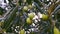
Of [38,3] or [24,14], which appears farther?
[24,14]

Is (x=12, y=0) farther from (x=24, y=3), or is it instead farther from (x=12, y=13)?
(x=12, y=13)

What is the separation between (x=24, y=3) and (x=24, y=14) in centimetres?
9

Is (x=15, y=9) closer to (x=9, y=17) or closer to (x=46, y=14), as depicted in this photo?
(x=9, y=17)

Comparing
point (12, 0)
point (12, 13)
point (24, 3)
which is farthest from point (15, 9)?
point (12, 0)

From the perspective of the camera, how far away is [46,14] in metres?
0.86

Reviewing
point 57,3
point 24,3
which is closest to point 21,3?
point 24,3

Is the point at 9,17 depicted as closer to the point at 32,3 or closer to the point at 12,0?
the point at 32,3

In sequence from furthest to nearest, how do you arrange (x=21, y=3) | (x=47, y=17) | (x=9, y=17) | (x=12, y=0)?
(x=12, y=0) → (x=21, y=3) → (x=9, y=17) → (x=47, y=17)

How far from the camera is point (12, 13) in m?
0.98

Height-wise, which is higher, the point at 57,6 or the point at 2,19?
the point at 57,6

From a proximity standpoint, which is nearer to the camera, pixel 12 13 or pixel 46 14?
pixel 46 14

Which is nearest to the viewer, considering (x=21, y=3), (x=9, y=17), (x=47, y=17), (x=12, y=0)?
(x=47, y=17)

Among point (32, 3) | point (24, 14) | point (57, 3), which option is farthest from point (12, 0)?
point (57, 3)

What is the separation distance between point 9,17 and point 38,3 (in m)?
0.17
